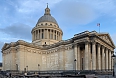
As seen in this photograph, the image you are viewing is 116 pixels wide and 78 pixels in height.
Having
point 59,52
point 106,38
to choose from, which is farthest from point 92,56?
point 59,52

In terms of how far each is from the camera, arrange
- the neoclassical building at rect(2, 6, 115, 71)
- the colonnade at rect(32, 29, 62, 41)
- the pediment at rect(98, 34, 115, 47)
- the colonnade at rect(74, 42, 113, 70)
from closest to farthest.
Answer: the colonnade at rect(74, 42, 113, 70), the neoclassical building at rect(2, 6, 115, 71), the pediment at rect(98, 34, 115, 47), the colonnade at rect(32, 29, 62, 41)

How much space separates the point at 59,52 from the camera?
60656 mm

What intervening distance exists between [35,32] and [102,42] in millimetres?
39291

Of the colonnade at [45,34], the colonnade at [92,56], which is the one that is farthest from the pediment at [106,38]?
the colonnade at [45,34]

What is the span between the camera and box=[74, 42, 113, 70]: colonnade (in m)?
48.3

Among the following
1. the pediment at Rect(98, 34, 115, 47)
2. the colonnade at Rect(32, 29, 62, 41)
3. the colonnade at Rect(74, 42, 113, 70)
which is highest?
the colonnade at Rect(32, 29, 62, 41)

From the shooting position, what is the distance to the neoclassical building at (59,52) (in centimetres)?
4933

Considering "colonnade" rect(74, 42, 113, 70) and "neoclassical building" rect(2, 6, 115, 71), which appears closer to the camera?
"colonnade" rect(74, 42, 113, 70)

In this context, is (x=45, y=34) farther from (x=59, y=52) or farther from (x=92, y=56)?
(x=92, y=56)

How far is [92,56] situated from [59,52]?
1627 centimetres

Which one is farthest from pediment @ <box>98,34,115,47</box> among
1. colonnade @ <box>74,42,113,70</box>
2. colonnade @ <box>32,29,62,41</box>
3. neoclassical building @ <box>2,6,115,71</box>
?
colonnade @ <box>32,29,62,41</box>

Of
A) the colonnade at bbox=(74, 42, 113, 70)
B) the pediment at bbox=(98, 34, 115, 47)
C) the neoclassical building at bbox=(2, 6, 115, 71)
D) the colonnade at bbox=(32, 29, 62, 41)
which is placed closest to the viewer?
the colonnade at bbox=(74, 42, 113, 70)

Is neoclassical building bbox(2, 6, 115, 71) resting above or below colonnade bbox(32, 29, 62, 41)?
below

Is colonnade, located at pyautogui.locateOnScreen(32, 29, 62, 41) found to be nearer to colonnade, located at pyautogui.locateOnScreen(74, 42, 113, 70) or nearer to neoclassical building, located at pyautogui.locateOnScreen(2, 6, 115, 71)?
neoclassical building, located at pyautogui.locateOnScreen(2, 6, 115, 71)
